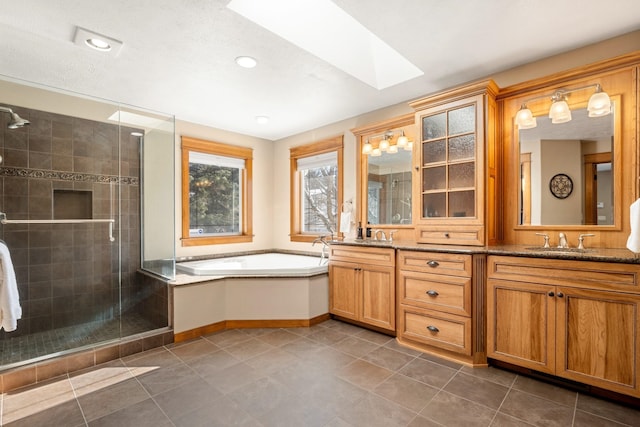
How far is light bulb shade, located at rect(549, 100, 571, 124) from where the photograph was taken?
90.8 inches

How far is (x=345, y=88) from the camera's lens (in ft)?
9.69

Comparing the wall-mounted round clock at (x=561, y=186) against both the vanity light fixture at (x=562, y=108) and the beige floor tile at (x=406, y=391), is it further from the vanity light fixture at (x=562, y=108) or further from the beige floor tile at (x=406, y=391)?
the beige floor tile at (x=406, y=391)

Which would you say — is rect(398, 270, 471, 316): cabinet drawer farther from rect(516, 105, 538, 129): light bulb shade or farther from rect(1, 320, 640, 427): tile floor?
rect(516, 105, 538, 129): light bulb shade

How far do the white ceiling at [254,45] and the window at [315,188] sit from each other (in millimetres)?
888

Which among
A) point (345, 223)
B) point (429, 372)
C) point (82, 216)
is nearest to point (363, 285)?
point (345, 223)

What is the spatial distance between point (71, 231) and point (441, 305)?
11.4 ft

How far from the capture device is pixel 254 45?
2223 millimetres

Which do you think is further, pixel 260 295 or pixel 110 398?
pixel 260 295

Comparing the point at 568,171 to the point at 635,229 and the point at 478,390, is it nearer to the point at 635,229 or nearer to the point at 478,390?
the point at 635,229

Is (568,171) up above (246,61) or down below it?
below

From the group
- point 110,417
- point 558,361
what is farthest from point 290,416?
point 558,361

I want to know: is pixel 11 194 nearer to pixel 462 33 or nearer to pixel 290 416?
pixel 290 416

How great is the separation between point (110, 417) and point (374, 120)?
3427 millimetres

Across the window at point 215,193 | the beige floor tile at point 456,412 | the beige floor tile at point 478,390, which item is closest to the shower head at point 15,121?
the window at point 215,193
